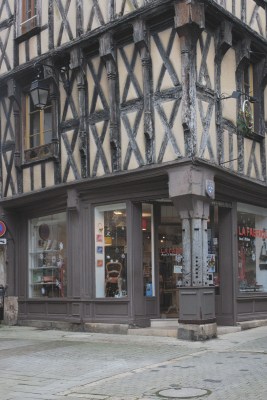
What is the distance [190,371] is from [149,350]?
7.03 ft

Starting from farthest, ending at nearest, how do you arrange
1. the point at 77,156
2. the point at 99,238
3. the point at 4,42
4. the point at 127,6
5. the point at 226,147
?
the point at 4,42, the point at 77,156, the point at 99,238, the point at 226,147, the point at 127,6

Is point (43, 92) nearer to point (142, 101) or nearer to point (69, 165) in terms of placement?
point (69, 165)

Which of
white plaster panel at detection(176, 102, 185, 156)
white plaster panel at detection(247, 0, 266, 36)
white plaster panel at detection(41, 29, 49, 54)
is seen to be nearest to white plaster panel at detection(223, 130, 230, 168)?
white plaster panel at detection(176, 102, 185, 156)

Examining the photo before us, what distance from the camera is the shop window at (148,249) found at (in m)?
12.6

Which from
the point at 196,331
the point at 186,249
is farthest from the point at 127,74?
the point at 196,331

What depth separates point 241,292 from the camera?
42.1 feet

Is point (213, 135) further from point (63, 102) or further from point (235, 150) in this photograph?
point (63, 102)

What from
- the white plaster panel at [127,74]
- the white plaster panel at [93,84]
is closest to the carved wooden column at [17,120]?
the white plaster panel at [93,84]

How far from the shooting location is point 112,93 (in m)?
12.2

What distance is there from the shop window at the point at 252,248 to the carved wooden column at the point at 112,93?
124 inches

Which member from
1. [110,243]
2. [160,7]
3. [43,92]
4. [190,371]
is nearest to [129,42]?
[160,7]

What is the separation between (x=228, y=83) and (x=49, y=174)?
4755 mm

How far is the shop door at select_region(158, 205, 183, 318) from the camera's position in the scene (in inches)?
513

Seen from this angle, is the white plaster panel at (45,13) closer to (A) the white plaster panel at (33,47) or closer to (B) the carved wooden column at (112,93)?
(A) the white plaster panel at (33,47)
